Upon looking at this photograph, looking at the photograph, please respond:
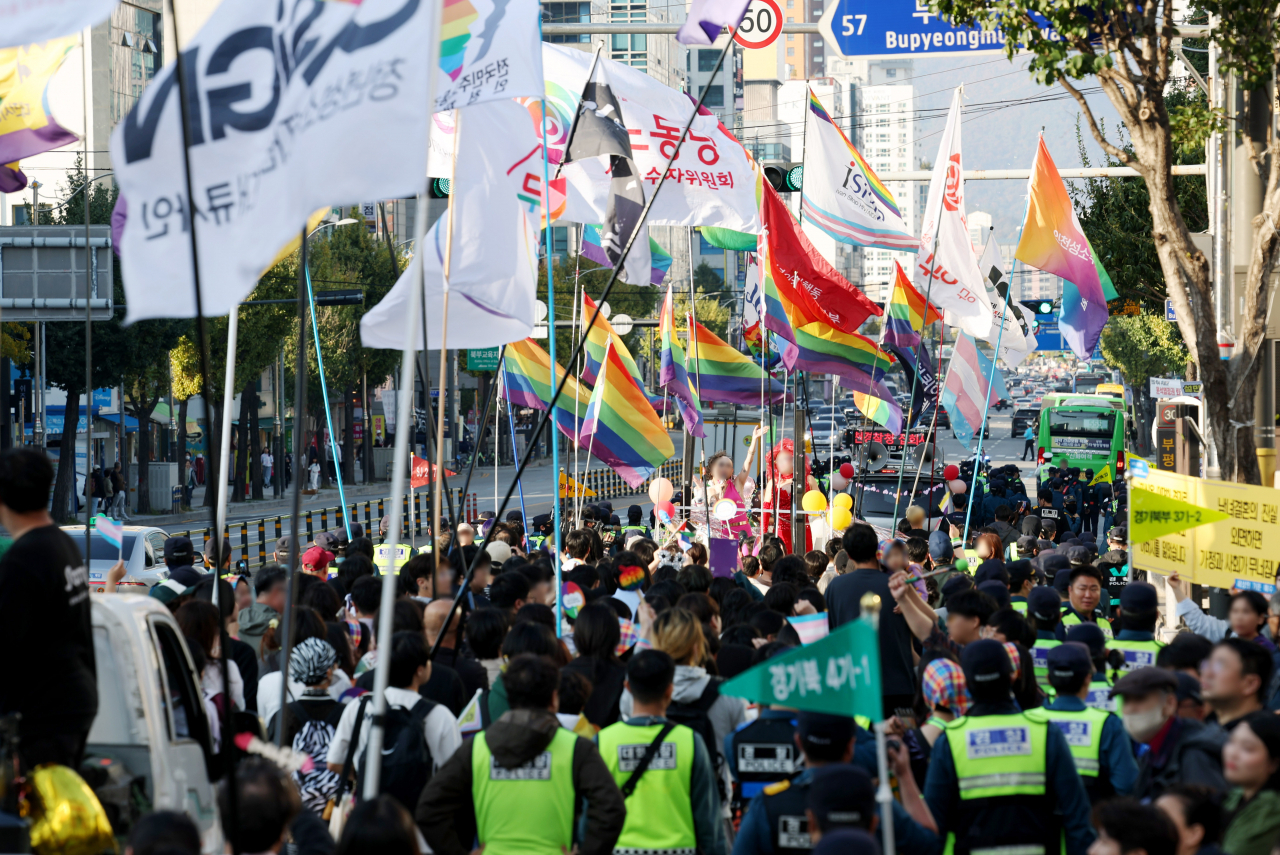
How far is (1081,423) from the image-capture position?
43219mm

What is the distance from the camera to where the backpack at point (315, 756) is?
18.9 ft

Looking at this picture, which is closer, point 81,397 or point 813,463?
point 813,463

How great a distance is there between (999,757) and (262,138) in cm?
317

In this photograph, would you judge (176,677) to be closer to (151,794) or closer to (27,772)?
(151,794)

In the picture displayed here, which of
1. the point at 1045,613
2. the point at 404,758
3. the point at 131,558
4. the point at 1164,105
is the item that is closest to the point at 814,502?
the point at 1164,105

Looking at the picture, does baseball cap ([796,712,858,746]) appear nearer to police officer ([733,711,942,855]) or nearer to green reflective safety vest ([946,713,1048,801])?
police officer ([733,711,942,855])

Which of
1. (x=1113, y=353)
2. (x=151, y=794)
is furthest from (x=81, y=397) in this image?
(x=1113, y=353)

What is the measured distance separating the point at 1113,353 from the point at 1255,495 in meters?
60.2

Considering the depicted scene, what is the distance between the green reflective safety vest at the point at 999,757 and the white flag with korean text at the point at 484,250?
4.16 meters

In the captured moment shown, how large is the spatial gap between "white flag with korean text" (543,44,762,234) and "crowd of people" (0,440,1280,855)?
20.9ft

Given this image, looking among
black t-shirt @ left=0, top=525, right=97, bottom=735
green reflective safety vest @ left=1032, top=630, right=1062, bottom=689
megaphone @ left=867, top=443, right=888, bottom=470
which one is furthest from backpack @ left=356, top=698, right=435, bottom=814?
megaphone @ left=867, top=443, right=888, bottom=470

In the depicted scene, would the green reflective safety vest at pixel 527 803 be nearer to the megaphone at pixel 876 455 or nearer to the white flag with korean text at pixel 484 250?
the white flag with korean text at pixel 484 250

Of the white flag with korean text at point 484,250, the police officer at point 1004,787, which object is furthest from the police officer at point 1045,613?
the white flag with korean text at point 484,250

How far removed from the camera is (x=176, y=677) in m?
5.23
